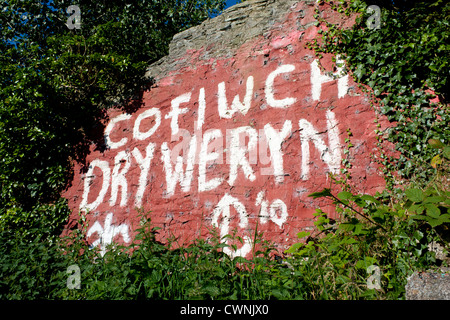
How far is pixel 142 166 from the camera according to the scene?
454cm

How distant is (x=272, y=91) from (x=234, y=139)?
0.79 metres

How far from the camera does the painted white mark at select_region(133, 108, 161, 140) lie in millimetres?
4645

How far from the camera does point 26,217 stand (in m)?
4.89

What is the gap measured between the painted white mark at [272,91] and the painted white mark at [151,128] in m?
1.79

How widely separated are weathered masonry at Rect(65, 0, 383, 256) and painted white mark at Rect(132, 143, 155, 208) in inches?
0.7

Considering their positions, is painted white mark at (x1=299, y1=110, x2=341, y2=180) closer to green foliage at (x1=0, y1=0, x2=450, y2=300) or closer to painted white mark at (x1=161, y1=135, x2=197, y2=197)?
green foliage at (x1=0, y1=0, x2=450, y2=300)

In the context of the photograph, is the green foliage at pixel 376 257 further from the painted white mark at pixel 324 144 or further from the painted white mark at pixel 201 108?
the painted white mark at pixel 201 108

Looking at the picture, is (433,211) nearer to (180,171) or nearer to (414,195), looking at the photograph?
(414,195)

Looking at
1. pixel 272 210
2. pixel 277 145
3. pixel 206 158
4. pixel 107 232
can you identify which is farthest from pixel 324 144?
pixel 107 232

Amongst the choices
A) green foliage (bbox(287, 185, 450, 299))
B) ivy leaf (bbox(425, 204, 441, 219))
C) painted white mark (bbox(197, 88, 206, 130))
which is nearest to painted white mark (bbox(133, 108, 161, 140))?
painted white mark (bbox(197, 88, 206, 130))

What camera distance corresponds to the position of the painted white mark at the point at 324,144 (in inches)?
129
